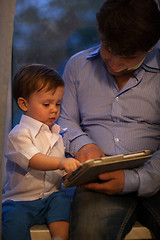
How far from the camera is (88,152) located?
150cm

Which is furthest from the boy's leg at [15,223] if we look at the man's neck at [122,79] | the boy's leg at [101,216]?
the man's neck at [122,79]

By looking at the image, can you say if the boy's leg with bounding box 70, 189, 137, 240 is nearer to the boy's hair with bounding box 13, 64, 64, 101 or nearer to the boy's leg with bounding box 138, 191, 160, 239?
the boy's leg with bounding box 138, 191, 160, 239

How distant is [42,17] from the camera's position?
1.97 metres

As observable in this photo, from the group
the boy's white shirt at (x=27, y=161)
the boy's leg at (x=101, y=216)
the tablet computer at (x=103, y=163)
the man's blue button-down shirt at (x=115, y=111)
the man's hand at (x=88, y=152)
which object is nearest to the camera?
the tablet computer at (x=103, y=163)

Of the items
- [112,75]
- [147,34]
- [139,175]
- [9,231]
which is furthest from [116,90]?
[9,231]

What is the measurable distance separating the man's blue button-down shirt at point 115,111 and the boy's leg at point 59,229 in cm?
39

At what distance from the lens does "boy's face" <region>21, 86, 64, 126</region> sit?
1504 mm

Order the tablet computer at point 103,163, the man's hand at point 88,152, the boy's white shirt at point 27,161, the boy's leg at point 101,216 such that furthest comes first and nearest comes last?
the man's hand at point 88,152 → the boy's white shirt at point 27,161 → the boy's leg at point 101,216 → the tablet computer at point 103,163

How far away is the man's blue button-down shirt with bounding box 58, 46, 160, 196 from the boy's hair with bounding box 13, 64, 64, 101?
0.81 feet

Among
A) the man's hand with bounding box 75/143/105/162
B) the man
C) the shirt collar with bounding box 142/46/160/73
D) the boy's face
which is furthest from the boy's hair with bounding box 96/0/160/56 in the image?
the man's hand with bounding box 75/143/105/162

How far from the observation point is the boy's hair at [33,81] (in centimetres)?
150

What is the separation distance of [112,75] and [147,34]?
14.9 inches

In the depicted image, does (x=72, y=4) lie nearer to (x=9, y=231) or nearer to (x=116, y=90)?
(x=116, y=90)

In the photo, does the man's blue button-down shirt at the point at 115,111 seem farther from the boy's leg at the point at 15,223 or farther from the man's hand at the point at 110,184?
the boy's leg at the point at 15,223
